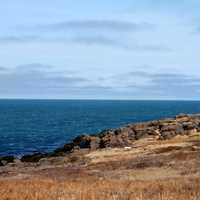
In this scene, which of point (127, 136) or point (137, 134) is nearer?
point (127, 136)

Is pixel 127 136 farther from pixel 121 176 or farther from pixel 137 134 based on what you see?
pixel 121 176

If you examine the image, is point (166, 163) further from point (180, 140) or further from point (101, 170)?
point (180, 140)

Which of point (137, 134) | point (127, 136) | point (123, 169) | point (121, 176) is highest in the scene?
point (137, 134)

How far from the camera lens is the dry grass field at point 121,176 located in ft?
55.6

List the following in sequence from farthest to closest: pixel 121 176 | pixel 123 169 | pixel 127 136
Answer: pixel 127 136, pixel 123 169, pixel 121 176

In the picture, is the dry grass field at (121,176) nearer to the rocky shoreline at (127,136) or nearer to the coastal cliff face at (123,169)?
the coastal cliff face at (123,169)

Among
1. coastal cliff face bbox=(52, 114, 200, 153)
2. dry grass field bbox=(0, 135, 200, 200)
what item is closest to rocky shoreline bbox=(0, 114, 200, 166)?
coastal cliff face bbox=(52, 114, 200, 153)

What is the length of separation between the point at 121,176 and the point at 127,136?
104 feet

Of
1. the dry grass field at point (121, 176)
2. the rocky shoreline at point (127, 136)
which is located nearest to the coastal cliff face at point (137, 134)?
the rocky shoreline at point (127, 136)

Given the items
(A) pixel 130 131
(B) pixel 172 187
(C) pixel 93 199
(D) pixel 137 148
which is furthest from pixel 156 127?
(C) pixel 93 199

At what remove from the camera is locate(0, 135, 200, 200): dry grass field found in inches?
667

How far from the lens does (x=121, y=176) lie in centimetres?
3438

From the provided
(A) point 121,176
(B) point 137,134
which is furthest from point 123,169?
(B) point 137,134

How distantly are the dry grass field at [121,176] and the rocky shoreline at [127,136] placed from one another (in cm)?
350
